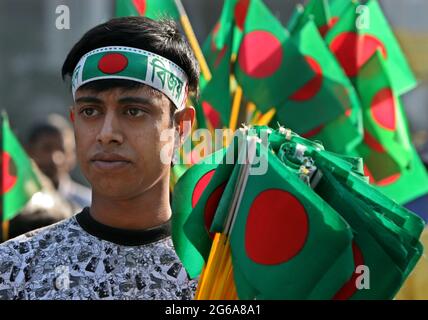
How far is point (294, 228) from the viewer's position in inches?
89.6

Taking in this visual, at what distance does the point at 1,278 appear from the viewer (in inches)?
102

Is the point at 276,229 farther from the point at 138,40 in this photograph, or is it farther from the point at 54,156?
the point at 54,156

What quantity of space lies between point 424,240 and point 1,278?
221 cm

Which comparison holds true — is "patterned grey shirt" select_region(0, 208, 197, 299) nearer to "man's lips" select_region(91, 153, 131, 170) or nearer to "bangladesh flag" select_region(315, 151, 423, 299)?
"man's lips" select_region(91, 153, 131, 170)

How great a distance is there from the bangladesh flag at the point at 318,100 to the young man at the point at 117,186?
1.71m

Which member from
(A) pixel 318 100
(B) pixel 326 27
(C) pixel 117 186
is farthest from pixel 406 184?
(C) pixel 117 186

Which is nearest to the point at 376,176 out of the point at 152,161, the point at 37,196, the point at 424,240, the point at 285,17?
the point at 424,240

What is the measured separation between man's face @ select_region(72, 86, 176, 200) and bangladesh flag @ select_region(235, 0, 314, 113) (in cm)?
182

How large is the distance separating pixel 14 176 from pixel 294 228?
3.36 metres

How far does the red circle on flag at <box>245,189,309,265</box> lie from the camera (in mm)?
2271

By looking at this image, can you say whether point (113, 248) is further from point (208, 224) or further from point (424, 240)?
point (424, 240)

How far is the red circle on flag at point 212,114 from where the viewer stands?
4.57 m

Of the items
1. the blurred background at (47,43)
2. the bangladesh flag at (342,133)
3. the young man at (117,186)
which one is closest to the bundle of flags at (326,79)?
the bangladesh flag at (342,133)
